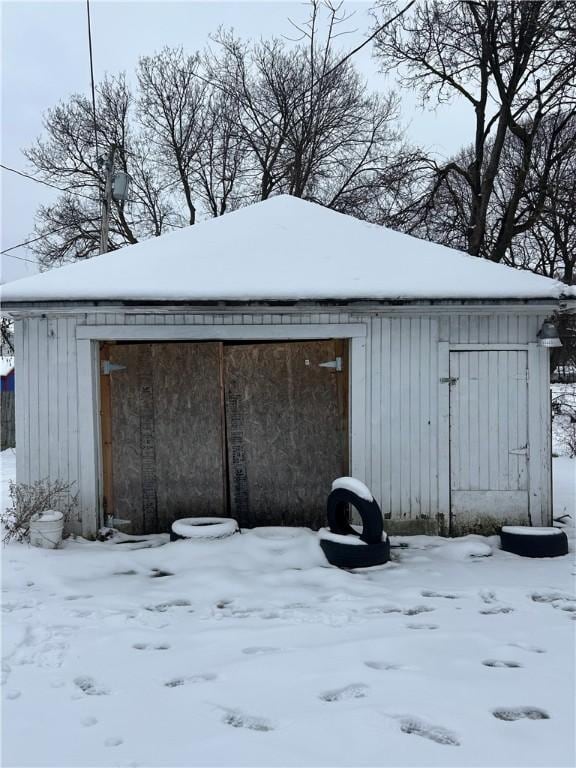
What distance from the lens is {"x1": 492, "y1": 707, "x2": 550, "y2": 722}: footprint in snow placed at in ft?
9.90

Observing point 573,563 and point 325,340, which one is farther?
point 325,340

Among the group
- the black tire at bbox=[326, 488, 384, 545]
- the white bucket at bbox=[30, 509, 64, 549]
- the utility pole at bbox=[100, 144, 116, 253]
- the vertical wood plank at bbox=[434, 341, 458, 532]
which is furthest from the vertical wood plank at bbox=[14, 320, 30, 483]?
the utility pole at bbox=[100, 144, 116, 253]

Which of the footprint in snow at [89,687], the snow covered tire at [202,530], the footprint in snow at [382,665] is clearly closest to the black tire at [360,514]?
the snow covered tire at [202,530]

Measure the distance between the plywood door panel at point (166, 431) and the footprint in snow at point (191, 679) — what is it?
3364 mm

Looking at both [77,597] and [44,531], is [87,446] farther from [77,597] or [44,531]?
[77,597]

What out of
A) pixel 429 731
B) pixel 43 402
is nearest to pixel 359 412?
pixel 43 402

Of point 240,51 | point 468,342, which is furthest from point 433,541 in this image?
point 240,51

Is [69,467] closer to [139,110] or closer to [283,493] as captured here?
[283,493]

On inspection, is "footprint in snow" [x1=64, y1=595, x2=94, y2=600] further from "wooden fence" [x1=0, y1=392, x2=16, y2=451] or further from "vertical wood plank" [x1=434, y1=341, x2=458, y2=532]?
"wooden fence" [x1=0, y1=392, x2=16, y2=451]

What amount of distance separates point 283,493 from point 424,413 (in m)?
1.90

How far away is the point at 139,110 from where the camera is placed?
20.5 m

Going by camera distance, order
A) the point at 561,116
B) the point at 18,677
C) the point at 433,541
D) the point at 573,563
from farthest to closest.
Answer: the point at 561,116, the point at 433,541, the point at 573,563, the point at 18,677

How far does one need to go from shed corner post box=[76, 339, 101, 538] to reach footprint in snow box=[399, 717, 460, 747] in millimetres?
4503

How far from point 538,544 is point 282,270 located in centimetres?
400
